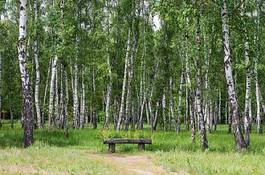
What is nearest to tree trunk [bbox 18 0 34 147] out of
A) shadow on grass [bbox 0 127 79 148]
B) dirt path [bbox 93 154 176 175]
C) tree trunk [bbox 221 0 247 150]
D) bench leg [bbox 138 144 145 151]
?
shadow on grass [bbox 0 127 79 148]

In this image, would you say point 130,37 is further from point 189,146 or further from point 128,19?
point 189,146

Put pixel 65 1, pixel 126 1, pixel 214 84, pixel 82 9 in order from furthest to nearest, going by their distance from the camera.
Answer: pixel 214 84 < pixel 82 9 < pixel 126 1 < pixel 65 1

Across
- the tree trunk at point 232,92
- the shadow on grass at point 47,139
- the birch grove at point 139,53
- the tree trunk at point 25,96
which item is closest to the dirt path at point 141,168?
the tree trunk at point 232,92

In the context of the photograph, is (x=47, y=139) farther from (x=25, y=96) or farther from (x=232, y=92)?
(x=232, y=92)

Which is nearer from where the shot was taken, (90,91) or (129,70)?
(129,70)

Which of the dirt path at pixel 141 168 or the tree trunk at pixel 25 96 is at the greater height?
the tree trunk at pixel 25 96

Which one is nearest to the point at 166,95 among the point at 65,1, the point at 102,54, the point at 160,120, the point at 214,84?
the point at 160,120

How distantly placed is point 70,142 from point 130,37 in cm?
1392

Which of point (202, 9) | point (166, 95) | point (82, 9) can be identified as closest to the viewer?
point (202, 9)

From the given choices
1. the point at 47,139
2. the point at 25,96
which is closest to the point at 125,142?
the point at 25,96

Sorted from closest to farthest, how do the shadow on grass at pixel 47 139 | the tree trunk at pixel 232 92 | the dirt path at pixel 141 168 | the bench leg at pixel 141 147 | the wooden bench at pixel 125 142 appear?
the dirt path at pixel 141 168
the tree trunk at pixel 232 92
the wooden bench at pixel 125 142
the bench leg at pixel 141 147
the shadow on grass at pixel 47 139

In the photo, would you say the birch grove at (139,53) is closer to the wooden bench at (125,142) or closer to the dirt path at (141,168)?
the wooden bench at (125,142)

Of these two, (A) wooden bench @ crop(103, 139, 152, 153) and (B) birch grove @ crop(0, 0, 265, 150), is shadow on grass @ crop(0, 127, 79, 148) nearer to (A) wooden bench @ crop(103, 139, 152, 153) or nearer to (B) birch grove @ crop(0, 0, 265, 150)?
(B) birch grove @ crop(0, 0, 265, 150)

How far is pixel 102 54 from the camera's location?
1610 inches
